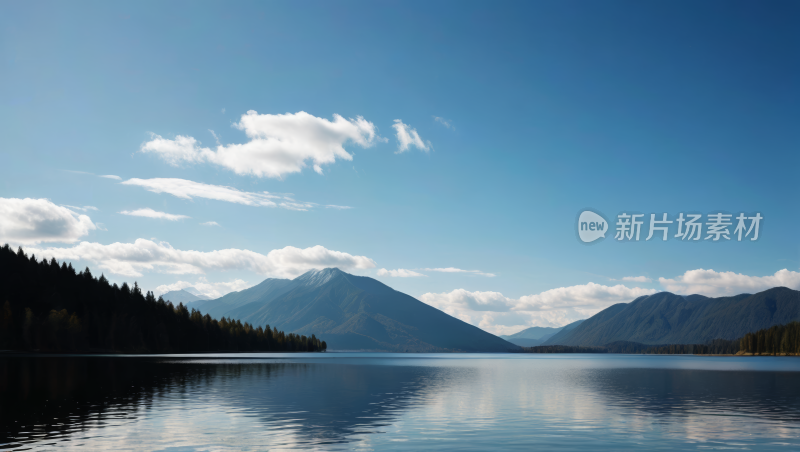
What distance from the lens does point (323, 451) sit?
30.1 meters

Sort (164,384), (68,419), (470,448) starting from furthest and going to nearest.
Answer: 1. (164,384)
2. (68,419)
3. (470,448)

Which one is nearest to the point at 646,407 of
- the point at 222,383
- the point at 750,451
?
the point at 750,451

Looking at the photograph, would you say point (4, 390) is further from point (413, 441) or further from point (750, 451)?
point (750, 451)

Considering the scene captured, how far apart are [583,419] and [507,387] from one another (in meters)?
33.2

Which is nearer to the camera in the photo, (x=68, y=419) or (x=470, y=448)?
(x=470, y=448)

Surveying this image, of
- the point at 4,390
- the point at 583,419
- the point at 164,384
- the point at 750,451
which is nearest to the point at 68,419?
the point at 4,390

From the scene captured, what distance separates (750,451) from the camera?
31.5 meters

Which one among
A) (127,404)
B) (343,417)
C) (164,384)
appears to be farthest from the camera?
(164,384)

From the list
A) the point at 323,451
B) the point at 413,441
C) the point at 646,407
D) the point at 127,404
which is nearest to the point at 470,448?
the point at 413,441

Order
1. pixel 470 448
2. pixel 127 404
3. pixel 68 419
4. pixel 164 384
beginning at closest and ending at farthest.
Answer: pixel 470 448 → pixel 68 419 → pixel 127 404 → pixel 164 384

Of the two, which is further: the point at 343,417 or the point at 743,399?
the point at 743,399

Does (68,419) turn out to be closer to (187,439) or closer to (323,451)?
(187,439)

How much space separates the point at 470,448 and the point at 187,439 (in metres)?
17.5

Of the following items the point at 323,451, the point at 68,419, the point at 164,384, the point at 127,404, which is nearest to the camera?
the point at 323,451
